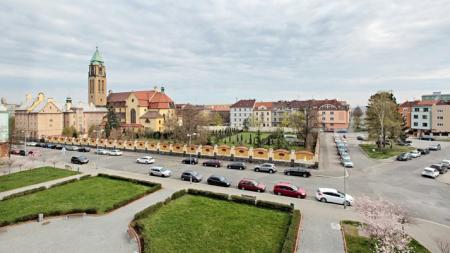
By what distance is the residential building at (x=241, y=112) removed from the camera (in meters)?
105

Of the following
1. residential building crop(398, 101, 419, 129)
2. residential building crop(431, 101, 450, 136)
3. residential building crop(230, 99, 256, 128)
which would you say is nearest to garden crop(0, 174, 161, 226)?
residential building crop(230, 99, 256, 128)

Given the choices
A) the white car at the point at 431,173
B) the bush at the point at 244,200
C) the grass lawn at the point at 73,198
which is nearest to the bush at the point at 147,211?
the grass lawn at the point at 73,198

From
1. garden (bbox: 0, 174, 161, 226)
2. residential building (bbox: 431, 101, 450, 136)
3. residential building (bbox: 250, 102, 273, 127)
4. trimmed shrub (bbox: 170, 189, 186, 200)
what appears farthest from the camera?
residential building (bbox: 250, 102, 273, 127)

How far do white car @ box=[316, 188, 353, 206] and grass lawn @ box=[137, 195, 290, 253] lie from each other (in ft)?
16.9

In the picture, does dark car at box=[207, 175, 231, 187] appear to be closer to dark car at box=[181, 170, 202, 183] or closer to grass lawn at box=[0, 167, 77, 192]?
dark car at box=[181, 170, 202, 183]

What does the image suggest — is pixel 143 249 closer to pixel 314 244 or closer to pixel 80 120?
pixel 314 244

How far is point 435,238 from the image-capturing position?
54.9ft

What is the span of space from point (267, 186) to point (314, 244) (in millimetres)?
12576

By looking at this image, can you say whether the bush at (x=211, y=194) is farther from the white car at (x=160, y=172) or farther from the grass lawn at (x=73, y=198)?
the white car at (x=160, y=172)

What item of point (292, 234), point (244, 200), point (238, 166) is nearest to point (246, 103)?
point (238, 166)

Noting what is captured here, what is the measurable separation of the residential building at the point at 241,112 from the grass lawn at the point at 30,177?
7567 cm

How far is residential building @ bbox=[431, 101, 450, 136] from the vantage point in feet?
243

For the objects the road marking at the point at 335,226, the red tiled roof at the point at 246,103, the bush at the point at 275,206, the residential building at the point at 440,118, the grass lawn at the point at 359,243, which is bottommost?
the grass lawn at the point at 359,243

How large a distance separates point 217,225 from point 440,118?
269 feet
